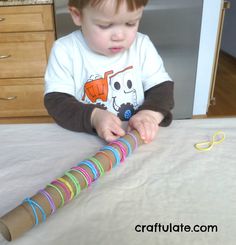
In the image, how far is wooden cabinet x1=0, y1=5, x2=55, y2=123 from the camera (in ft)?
5.43

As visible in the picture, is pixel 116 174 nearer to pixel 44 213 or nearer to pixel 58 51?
pixel 44 213

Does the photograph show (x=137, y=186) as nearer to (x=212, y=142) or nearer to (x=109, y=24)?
(x=212, y=142)

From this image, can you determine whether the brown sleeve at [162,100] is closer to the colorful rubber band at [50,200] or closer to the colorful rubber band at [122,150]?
the colorful rubber band at [122,150]

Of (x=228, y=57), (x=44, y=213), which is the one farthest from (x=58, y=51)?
(x=228, y=57)

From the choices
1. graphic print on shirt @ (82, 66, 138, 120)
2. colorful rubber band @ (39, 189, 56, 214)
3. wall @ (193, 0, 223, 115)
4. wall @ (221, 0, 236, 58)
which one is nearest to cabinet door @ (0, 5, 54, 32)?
wall @ (193, 0, 223, 115)

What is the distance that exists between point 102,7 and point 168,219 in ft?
1.32

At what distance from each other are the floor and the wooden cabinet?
1.12 metres

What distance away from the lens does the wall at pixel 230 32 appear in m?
3.30

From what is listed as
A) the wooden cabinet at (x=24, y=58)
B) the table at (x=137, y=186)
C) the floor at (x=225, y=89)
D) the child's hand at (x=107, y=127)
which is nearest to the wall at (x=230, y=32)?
the floor at (x=225, y=89)

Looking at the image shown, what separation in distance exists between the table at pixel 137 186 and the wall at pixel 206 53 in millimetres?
1258

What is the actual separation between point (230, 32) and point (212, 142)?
3.18m

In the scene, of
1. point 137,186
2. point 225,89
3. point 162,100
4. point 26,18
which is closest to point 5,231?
point 137,186

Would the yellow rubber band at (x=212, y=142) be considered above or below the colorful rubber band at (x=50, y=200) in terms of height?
below

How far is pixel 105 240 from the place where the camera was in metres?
0.36
